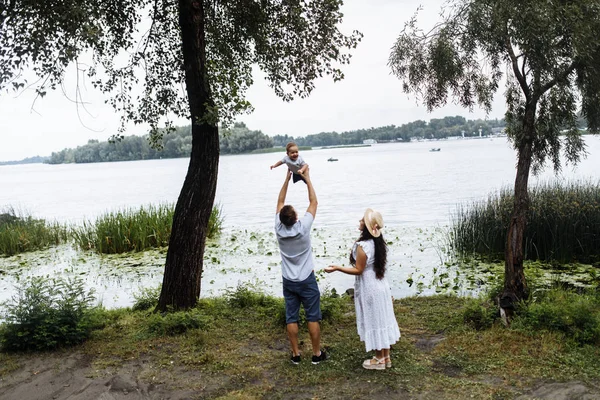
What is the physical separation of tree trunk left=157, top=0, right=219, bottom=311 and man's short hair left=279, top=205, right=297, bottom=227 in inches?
110

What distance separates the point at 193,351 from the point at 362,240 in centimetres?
270

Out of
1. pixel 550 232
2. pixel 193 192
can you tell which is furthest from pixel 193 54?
pixel 550 232

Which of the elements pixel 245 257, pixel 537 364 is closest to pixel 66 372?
pixel 537 364

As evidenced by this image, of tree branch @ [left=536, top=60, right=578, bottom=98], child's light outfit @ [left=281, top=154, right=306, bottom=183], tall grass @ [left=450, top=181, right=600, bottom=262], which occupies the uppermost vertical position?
tree branch @ [left=536, top=60, right=578, bottom=98]

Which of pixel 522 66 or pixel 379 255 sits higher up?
pixel 522 66

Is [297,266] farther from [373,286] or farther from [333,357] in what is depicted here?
[333,357]

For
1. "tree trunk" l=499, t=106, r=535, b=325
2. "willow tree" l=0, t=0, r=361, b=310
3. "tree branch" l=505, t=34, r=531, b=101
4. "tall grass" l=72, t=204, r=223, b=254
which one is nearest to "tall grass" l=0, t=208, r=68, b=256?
"tall grass" l=72, t=204, r=223, b=254

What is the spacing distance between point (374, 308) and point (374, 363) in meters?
0.67

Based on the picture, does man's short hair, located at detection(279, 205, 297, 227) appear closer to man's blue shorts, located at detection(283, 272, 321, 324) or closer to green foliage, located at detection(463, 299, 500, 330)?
man's blue shorts, located at detection(283, 272, 321, 324)

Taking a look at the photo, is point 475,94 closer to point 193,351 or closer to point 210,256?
point 193,351

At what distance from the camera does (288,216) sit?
6160 millimetres

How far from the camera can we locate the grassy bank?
19.4ft

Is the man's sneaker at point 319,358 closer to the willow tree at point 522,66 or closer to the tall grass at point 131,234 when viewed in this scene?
the willow tree at point 522,66

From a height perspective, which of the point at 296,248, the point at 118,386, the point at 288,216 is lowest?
the point at 118,386
